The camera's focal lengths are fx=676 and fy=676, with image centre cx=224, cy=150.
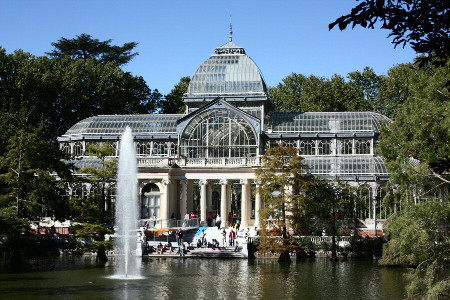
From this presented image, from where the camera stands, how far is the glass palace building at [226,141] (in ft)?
220

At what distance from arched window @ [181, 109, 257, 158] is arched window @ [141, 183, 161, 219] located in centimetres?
511

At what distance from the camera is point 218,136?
6994 cm

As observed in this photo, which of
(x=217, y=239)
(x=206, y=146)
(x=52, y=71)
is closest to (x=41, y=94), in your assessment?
(x=52, y=71)

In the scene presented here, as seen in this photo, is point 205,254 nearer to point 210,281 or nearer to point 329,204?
point 329,204

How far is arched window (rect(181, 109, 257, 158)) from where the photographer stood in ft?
227

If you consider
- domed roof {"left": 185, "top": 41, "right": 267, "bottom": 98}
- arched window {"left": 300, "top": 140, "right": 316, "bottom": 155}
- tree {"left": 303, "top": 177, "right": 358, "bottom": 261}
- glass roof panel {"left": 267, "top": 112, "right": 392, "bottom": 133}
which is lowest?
tree {"left": 303, "top": 177, "right": 358, "bottom": 261}

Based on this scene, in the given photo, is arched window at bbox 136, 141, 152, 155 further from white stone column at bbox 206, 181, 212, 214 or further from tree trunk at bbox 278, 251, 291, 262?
tree trunk at bbox 278, 251, 291, 262

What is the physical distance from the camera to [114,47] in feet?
336

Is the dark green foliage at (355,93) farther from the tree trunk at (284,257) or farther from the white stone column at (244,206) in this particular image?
the tree trunk at (284,257)

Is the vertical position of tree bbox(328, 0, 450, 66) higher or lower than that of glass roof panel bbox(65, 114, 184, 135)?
lower

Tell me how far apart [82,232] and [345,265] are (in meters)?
19.2

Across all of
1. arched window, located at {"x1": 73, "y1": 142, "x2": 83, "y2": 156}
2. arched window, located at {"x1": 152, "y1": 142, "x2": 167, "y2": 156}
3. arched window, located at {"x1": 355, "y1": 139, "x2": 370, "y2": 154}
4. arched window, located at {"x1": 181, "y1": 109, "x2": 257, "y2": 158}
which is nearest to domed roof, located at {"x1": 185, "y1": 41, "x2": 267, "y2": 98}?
arched window, located at {"x1": 181, "y1": 109, "x2": 257, "y2": 158}

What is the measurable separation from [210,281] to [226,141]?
1202 inches

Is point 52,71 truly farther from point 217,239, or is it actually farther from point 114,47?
point 217,239
